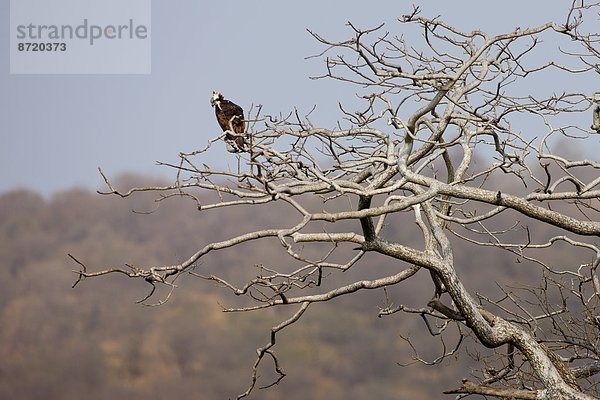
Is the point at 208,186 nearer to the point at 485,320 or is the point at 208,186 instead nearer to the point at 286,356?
the point at 485,320

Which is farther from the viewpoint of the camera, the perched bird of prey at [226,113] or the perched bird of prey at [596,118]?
the perched bird of prey at [596,118]

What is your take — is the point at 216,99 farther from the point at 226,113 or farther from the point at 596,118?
the point at 596,118

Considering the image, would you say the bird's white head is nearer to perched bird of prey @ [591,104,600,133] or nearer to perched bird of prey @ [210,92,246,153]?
perched bird of prey @ [210,92,246,153]

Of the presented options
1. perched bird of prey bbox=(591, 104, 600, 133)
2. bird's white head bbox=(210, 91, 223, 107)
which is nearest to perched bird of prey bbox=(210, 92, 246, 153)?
bird's white head bbox=(210, 91, 223, 107)

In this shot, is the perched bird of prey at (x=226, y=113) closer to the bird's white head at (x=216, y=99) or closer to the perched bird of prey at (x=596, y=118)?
the bird's white head at (x=216, y=99)

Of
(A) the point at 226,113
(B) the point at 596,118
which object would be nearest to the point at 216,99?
(A) the point at 226,113

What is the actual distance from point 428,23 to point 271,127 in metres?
1.02

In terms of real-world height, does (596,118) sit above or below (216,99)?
below

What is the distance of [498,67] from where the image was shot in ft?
16.5

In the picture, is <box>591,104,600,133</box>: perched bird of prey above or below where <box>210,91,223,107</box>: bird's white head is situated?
below

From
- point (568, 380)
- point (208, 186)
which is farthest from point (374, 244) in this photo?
point (568, 380)

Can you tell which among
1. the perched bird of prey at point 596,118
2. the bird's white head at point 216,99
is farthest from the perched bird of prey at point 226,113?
the perched bird of prey at point 596,118

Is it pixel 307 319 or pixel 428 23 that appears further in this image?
pixel 307 319

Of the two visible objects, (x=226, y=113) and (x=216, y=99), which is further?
(x=216, y=99)
